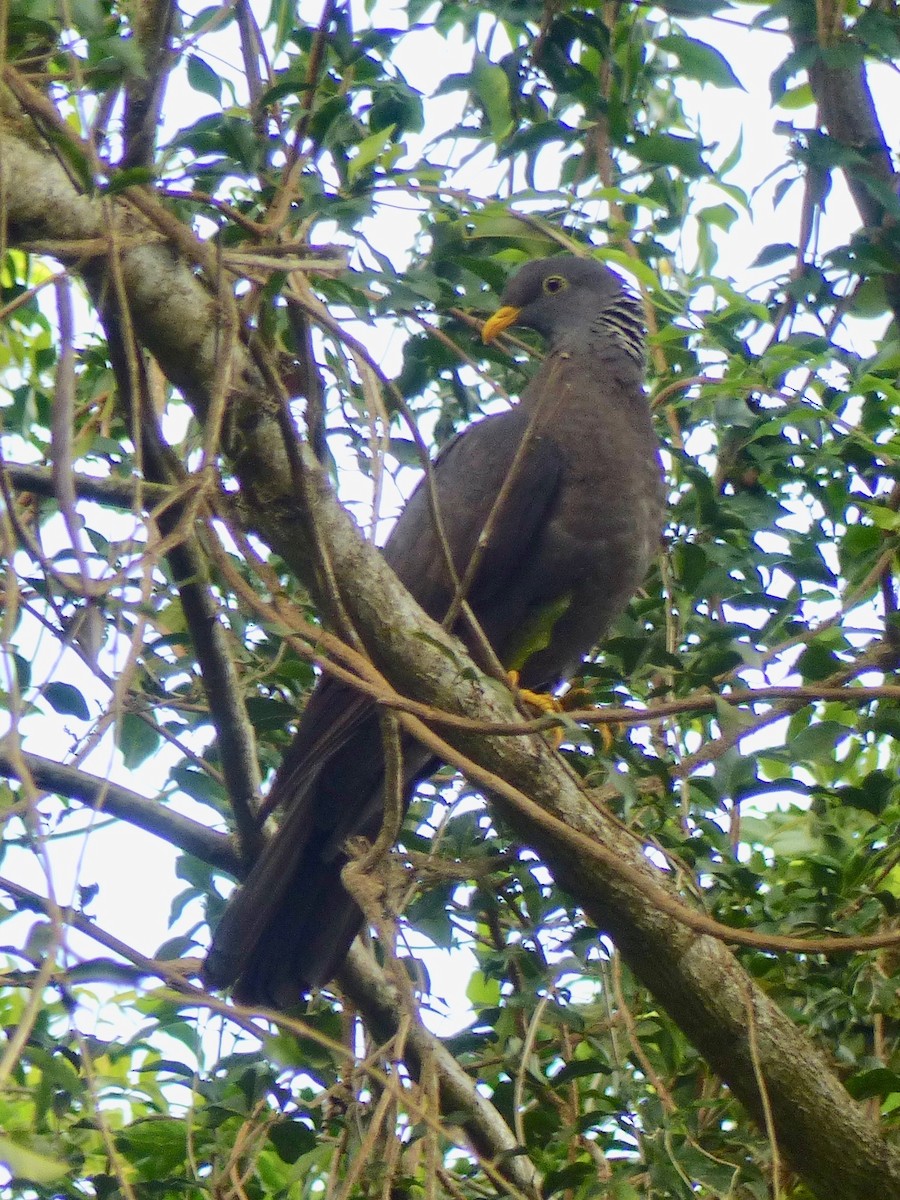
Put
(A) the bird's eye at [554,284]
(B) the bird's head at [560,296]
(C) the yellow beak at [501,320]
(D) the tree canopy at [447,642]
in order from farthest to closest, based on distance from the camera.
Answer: (A) the bird's eye at [554,284] < (B) the bird's head at [560,296] < (C) the yellow beak at [501,320] < (D) the tree canopy at [447,642]

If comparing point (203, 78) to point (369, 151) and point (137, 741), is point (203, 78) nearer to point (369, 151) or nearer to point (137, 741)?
point (369, 151)

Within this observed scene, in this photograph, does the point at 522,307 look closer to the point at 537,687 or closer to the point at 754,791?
the point at 537,687

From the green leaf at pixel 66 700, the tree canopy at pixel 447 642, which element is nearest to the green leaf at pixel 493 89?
the tree canopy at pixel 447 642

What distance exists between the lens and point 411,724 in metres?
2.23

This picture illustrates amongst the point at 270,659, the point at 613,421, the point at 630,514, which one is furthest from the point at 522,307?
the point at 270,659

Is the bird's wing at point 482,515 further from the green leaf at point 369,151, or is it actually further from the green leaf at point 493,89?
the green leaf at point 369,151

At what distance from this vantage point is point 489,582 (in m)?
3.76

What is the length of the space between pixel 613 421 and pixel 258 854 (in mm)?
1484

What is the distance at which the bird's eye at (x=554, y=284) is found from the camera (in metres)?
4.66

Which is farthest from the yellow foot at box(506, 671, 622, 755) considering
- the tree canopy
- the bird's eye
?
the bird's eye

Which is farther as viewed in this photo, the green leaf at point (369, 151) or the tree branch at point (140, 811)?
the tree branch at point (140, 811)

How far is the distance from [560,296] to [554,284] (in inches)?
2.2

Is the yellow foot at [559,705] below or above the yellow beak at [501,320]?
below

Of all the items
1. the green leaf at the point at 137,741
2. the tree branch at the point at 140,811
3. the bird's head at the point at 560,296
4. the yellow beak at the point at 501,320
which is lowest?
the tree branch at the point at 140,811
